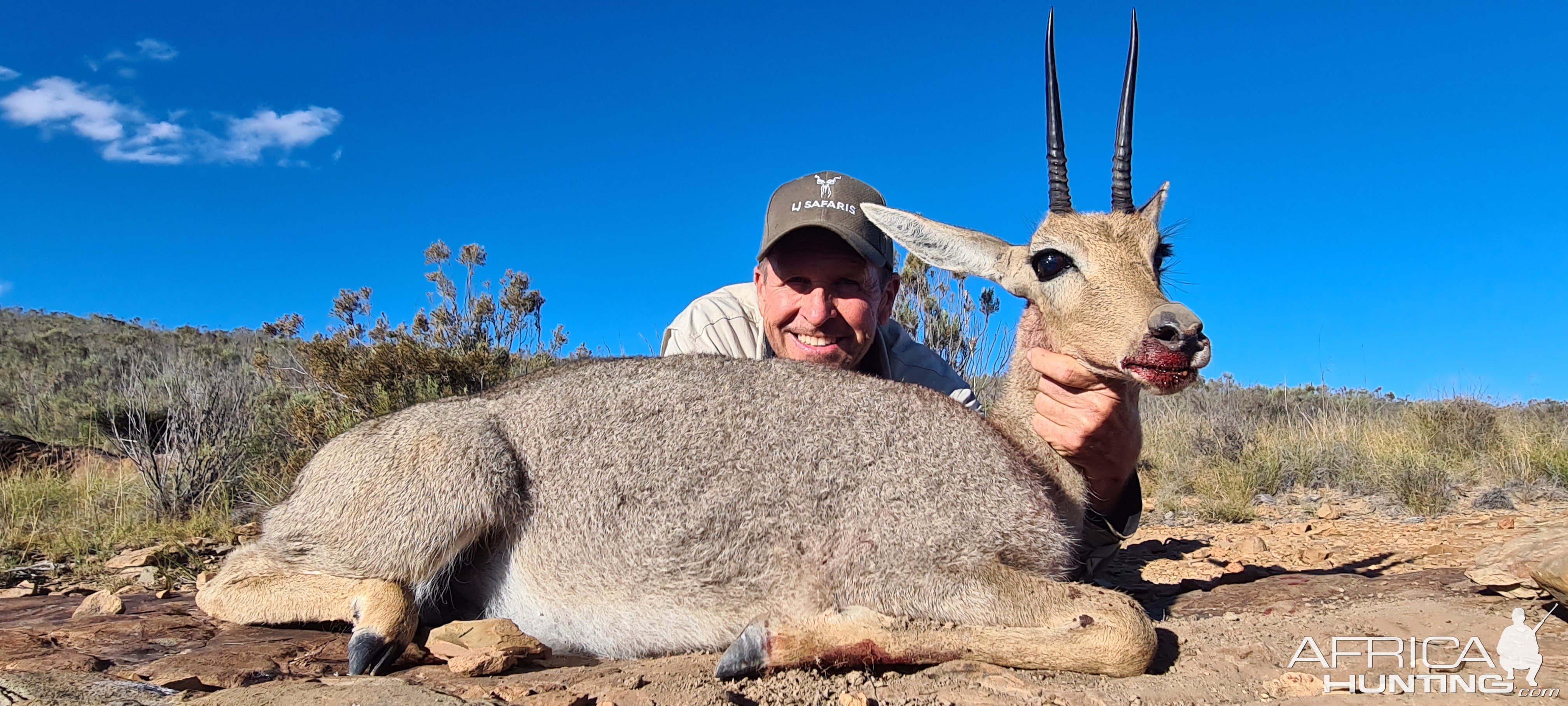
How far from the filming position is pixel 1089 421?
4375mm

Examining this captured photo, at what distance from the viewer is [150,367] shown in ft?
60.2

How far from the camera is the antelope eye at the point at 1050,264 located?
455 cm

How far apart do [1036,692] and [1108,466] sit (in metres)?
1.74

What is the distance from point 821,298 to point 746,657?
3211 mm

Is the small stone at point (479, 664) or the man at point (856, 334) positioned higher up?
the man at point (856, 334)

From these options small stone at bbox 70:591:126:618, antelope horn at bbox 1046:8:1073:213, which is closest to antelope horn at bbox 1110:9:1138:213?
antelope horn at bbox 1046:8:1073:213

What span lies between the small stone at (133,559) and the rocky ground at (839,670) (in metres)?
0.85

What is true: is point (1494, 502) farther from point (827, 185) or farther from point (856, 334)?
point (827, 185)

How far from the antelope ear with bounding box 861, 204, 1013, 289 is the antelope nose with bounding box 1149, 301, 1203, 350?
1230 millimetres

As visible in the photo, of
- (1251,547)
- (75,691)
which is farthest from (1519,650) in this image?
(75,691)

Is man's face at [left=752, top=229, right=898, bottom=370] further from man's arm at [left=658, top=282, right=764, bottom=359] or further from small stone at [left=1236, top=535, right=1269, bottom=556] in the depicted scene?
small stone at [left=1236, top=535, right=1269, bottom=556]

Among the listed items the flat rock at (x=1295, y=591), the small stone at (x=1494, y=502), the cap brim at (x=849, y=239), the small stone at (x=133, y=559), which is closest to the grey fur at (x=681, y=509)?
the flat rock at (x=1295, y=591)

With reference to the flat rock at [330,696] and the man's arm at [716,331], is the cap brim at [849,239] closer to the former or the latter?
the man's arm at [716,331]

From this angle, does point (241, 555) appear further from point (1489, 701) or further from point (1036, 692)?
point (1489, 701)
